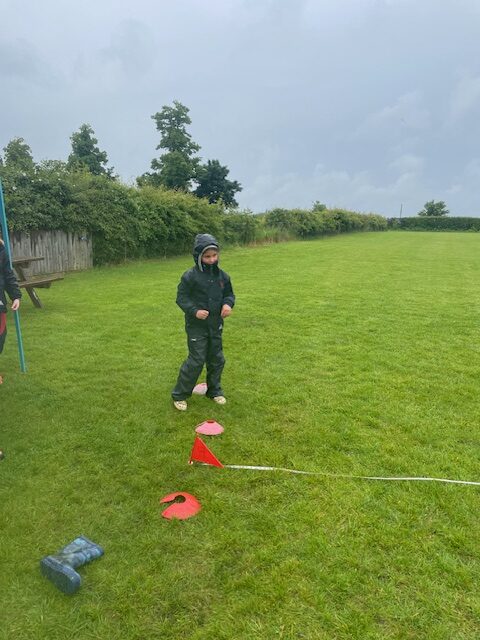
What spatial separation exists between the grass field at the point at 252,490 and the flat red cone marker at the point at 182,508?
0.18 ft

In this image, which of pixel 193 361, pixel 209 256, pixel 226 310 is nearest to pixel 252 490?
pixel 193 361

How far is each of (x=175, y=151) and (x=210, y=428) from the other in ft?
129

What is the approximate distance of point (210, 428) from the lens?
410 centimetres

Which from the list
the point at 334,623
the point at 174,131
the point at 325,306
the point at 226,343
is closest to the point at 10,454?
the point at 334,623

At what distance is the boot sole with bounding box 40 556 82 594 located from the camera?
7.73 feet

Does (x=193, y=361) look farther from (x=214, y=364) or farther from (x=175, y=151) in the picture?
(x=175, y=151)

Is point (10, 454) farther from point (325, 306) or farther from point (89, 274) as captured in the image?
point (89, 274)

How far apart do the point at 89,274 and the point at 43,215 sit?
2106 mm

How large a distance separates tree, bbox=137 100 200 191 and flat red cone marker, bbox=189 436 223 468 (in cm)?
3816

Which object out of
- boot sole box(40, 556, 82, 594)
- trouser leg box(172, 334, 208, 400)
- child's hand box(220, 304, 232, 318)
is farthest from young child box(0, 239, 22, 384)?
boot sole box(40, 556, 82, 594)

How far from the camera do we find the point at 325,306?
374 inches

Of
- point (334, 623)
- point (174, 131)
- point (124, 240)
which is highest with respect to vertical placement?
point (174, 131)

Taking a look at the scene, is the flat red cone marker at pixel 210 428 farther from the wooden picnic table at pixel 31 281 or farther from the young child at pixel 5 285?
the wooden picnic table at pixel 31 281

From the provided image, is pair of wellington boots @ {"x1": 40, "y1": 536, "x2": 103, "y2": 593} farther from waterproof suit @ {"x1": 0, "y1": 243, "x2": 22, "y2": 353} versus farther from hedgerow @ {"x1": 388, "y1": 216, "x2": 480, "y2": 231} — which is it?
hedgerow @ {"x1": 388, "y1": 216, "x2": 480, "y2": 231}
